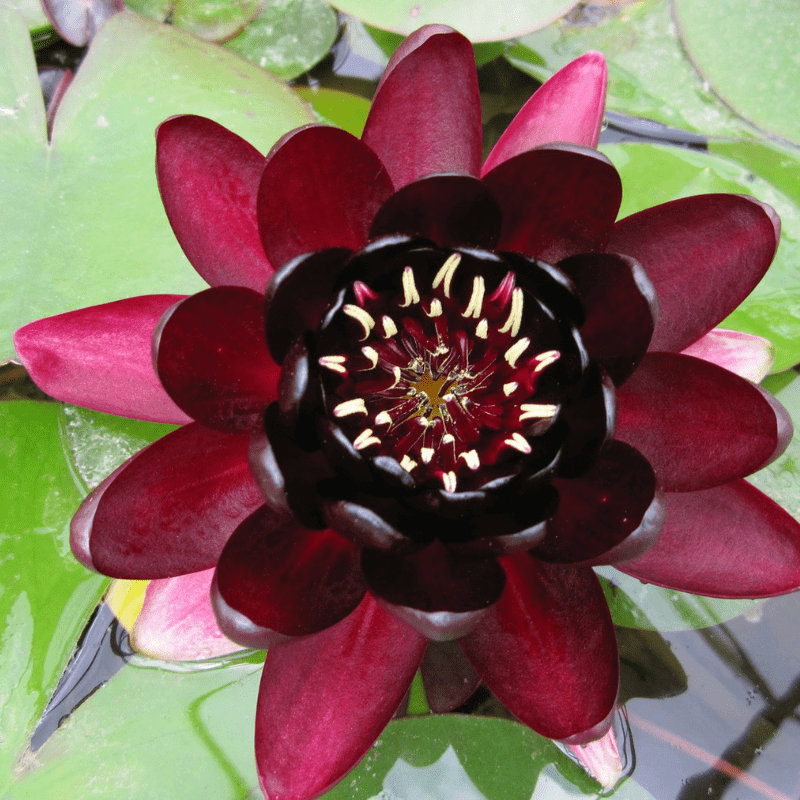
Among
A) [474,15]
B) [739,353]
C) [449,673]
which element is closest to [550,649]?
[449,673]

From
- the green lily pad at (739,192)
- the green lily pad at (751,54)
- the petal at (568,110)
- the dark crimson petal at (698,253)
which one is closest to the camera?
the dark crimson petal at (698,253)

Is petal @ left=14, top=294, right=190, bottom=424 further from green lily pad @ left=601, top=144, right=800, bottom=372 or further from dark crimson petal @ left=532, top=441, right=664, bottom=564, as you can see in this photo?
green lily pad @ left=601, top=144, right=800, bottom=372

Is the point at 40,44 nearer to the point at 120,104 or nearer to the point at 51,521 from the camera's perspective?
the point at 120,104

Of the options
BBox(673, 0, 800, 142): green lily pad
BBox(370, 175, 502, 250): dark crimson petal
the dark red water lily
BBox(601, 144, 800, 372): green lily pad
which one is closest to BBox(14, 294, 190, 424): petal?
the dark red water lily

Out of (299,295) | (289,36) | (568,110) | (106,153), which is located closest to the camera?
(299,295)

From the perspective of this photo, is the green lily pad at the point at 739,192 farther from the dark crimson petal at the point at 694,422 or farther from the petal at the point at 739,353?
the dark crimson petal at the point at 694,422

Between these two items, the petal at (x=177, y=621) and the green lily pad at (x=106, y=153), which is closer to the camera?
the petal at (x=177, y=621)

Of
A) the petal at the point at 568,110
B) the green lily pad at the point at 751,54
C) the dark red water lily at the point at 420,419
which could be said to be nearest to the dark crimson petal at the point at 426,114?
the dark red water lily at the point at 420,419

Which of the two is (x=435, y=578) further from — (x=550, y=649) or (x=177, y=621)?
(x=177, y=621)
